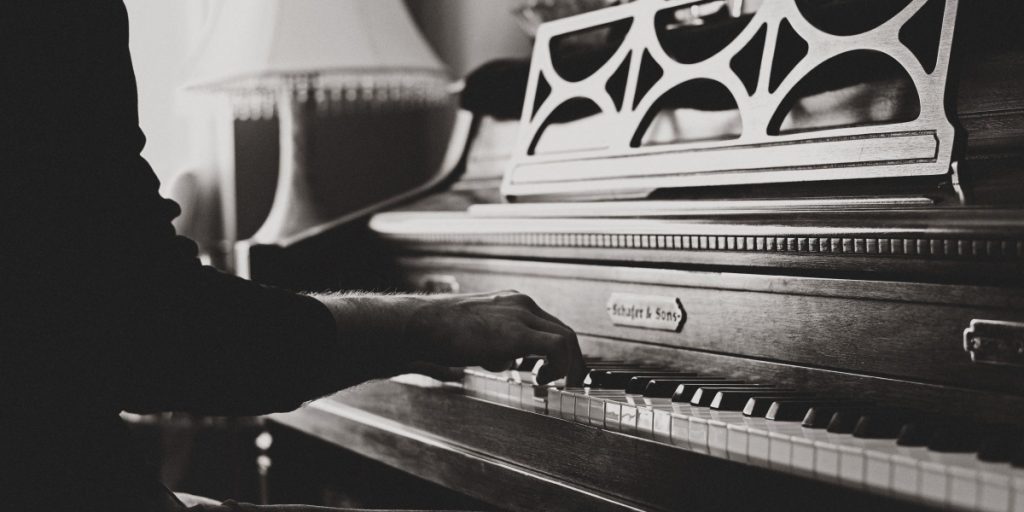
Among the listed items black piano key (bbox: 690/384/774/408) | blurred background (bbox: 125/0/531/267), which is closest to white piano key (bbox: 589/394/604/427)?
black piano key (bbox: 690/384/774/408)

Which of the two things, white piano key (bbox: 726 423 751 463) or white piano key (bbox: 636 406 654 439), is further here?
white piano key (bbox: 636 406 654 439)

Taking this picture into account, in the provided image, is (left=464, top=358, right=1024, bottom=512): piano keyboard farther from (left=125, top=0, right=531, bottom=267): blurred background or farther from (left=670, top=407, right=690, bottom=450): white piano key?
(left=125, top=0, right=531, bottom=267): blurred background

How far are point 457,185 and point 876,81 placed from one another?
1.13 meters

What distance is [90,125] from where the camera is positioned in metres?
1.04

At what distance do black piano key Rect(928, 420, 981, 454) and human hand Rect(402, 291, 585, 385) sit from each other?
496mm

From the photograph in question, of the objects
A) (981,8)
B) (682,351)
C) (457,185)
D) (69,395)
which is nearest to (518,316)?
(682,351)

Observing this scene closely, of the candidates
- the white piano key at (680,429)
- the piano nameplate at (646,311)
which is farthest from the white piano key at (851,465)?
the piano nameplate at (646,311)

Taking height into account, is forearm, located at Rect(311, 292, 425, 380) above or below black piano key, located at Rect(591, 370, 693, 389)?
above

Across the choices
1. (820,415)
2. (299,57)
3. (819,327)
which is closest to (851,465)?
(820,415)

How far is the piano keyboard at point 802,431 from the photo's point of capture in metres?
0.84

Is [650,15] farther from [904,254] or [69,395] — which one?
[69,395]

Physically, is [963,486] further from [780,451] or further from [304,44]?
[304,44]

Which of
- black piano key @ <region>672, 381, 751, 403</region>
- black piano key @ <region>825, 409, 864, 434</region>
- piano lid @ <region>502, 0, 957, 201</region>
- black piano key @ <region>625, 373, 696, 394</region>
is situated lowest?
black piano key @ <region>625, 373, 696, 394</region>

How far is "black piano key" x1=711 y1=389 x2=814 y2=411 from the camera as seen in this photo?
1153 millimetres
